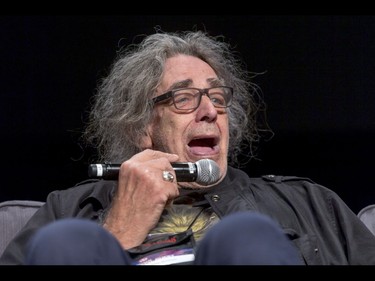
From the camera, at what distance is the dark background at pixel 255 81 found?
8.70ft

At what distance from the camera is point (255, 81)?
2.69 metres

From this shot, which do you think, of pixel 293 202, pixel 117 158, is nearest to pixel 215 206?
pixel 293 202

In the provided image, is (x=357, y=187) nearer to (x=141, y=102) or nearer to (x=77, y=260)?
(x=141, y=102)

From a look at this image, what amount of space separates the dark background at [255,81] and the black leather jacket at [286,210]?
52cm

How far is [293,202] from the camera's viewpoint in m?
2.08

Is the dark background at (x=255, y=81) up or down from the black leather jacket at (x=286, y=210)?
up

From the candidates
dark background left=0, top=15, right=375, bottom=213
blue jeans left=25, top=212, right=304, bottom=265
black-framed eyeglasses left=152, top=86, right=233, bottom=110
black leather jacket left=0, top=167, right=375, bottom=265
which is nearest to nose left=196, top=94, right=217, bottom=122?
black-framed eyeglasses left=152, top=86, right=233, bottom=110

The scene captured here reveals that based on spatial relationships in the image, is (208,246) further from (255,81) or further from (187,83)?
(255,81)

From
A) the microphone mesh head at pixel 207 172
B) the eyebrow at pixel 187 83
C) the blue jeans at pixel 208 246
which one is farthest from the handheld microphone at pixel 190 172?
the blue jeans at pixel 208 246

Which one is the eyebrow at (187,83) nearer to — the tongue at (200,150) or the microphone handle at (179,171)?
the tongue at (200,150)

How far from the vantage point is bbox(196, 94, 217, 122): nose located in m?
2.16

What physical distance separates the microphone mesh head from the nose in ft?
0.62

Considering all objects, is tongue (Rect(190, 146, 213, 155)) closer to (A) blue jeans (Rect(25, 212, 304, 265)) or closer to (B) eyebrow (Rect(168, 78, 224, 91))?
(B) eyebrow (Rect(168, 78, 224, 91))

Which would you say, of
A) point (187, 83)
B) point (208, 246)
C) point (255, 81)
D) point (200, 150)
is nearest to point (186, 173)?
point (200, 150)
